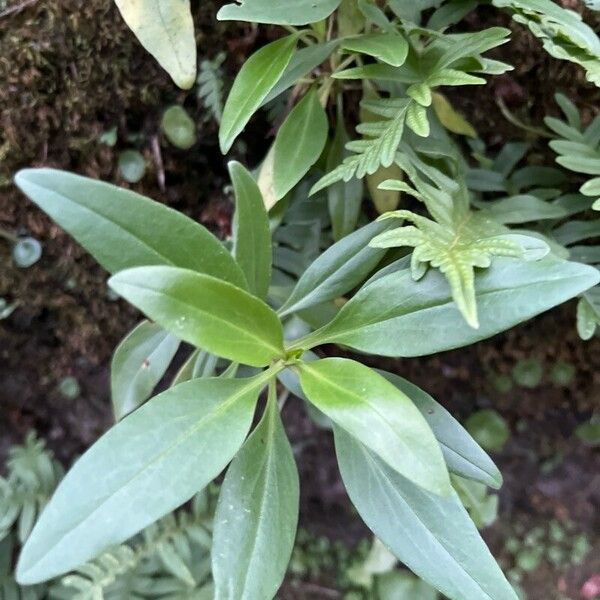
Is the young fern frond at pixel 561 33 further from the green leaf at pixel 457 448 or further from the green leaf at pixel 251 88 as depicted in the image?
the green leaf at pixel 457 448

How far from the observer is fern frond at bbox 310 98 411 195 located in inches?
27.3

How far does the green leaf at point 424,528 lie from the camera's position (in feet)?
2.03

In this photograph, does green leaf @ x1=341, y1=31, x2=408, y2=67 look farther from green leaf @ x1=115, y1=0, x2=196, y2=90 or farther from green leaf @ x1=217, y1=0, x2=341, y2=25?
green leaf @ x1=115, y1=0, x2=196, y2=90

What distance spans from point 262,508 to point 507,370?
797mm

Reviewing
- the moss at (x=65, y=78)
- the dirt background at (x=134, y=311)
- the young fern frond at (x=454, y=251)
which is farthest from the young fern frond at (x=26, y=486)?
the young fern frond at (x=454, y=251)

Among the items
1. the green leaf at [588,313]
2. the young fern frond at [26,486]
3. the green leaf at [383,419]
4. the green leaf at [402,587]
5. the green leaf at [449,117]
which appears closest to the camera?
the green leaf at [383,419]

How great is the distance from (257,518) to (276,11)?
0.56 metres

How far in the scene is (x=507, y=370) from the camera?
4.23ft

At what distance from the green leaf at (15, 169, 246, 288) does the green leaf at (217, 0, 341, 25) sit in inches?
9.1

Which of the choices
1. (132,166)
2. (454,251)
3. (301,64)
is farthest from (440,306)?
(132,166)

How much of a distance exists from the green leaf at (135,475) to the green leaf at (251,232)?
0.55 ft

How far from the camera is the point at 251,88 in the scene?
740mm

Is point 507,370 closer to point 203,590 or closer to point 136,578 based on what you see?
point 203,590

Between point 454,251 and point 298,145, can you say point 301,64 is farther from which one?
point 454,251
